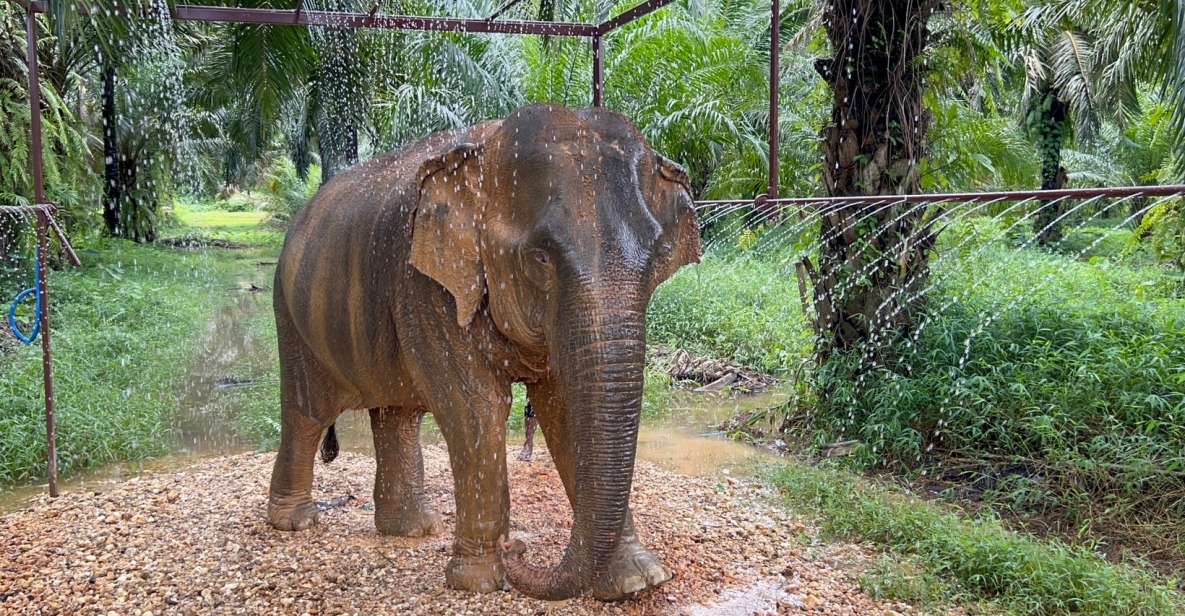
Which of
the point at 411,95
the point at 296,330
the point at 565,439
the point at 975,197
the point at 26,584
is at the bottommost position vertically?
the point at 26,584

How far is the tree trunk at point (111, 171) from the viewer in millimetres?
19125

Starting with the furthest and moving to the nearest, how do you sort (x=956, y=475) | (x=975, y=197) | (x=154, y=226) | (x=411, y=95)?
(x=154, y=226)
(x=411, y=95)
(x=956, y=475)
(x=975, y=197)

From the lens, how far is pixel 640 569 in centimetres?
434

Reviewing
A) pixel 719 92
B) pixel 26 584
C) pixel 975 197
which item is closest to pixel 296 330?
pixel 26 584

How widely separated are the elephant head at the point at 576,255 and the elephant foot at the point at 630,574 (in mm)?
347

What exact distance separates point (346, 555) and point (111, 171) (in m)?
19.3

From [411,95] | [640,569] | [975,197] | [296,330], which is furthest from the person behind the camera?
[411,95]

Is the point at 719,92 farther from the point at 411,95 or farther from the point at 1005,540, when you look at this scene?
the point at 1005,540

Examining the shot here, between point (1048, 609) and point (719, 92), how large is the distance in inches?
458

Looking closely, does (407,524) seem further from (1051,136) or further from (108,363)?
(1051,136)

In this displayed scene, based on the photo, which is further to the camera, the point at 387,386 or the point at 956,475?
the point at 956,475

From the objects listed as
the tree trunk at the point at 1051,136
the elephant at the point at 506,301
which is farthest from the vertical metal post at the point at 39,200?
the tree trunk at the point at 1051,136

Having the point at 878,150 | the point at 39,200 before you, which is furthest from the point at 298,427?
the point at 878,150

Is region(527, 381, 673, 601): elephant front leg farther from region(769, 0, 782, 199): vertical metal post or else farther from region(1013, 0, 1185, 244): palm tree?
region(1013, 0, 1185, 244): palm tree
